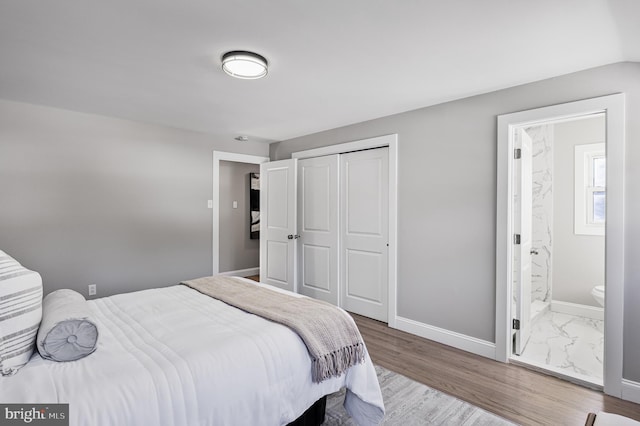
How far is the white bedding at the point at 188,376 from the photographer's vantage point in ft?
3.80

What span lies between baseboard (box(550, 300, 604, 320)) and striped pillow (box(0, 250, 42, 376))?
5.12 meters

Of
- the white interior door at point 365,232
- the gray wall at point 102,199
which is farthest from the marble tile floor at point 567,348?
the gray wall at point 102,199

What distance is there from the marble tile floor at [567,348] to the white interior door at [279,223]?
2.86 meters

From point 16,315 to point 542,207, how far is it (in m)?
5.07

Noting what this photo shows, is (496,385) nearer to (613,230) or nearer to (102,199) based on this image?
(613,230)

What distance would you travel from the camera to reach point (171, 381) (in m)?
1.28

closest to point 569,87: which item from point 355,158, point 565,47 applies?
point 565,47

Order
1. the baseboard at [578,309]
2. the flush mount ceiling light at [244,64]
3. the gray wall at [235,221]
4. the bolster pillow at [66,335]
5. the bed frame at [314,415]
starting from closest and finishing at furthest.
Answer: the bolster pillow at [66,335]
the bed frame at [314,415]
the flush mount ceiling light at [244,64]
the baseboard at [578,309]
the gray wall at [235,221]

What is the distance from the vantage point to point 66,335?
137 cm

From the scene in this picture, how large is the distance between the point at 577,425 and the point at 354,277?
2.39m

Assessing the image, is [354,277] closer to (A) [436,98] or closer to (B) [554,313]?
(A) [436,98]

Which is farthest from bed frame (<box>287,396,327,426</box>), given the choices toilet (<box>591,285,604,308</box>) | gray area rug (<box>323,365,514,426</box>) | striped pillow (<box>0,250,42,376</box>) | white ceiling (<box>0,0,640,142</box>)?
toilet (<box>591,285,604,308</box>)

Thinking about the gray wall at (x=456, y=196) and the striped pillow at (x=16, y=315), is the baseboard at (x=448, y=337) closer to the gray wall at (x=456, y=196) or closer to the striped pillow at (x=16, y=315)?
the gray wall at (x=456, y=196)

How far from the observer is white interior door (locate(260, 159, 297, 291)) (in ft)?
14.7
